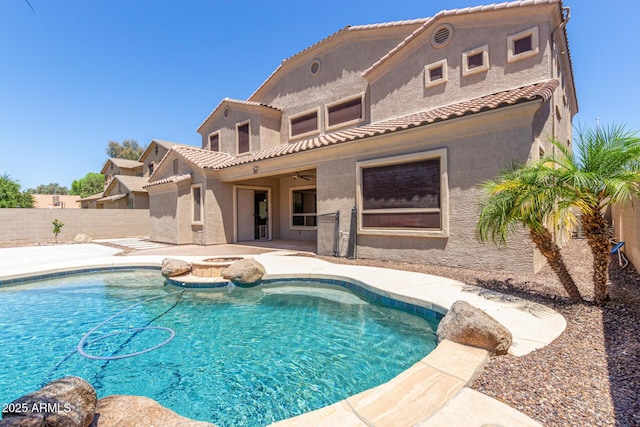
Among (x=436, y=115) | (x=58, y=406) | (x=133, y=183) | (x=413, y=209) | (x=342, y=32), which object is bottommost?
(x=58, y=406)

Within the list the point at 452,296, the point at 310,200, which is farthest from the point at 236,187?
the point at 452,296

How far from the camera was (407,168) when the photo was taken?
9.11m

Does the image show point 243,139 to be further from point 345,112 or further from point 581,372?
point 581,372

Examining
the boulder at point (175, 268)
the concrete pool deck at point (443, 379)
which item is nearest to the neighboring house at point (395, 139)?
the concrete pool deck at point (443, 379)

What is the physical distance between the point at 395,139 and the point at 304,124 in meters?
7.40

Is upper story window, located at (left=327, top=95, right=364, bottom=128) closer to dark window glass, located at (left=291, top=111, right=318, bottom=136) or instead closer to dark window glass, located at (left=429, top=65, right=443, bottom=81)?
dark window glass, located at (left=291, top=111, right=318, bottom=136)

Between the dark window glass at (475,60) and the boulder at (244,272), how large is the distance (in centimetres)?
926

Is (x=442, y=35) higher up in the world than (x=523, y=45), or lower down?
higher up

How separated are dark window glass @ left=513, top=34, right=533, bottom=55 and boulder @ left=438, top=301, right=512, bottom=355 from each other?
343 inches

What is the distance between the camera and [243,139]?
16.8 m

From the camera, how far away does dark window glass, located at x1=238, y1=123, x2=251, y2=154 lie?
54.3 ft

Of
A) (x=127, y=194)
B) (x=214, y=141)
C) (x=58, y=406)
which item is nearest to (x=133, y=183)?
(x=127, y=194)

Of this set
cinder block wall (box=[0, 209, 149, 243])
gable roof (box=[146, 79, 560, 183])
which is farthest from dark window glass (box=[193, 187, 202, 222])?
cinder block wall (box=[0, 209, 149, 243])

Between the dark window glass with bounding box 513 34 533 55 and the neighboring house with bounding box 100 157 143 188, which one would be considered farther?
the neighboring house with bounding box 100 157 143 188
